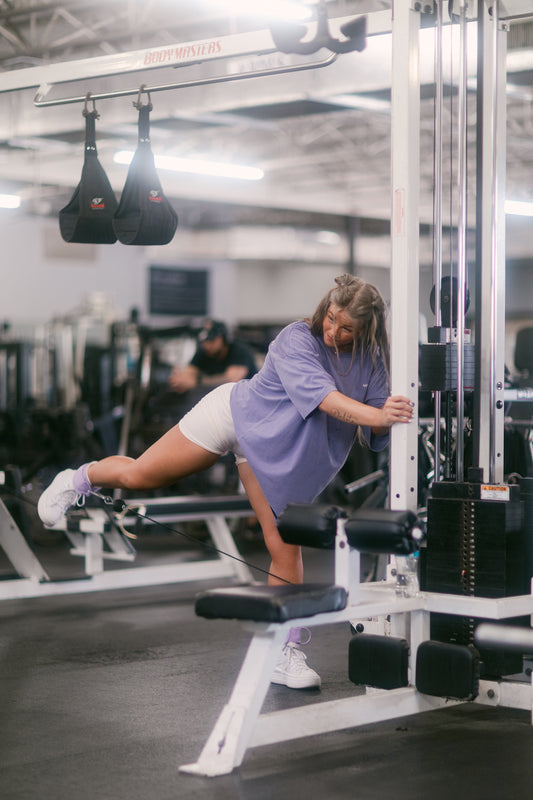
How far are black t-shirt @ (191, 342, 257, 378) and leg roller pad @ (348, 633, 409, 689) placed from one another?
4.06m

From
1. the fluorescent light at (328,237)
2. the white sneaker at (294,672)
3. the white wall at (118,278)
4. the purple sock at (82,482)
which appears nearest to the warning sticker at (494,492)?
the white sneaker at (294,672)

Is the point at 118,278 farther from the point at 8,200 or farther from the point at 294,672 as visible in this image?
the point at 294,672

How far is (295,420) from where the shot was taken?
3.21 meters

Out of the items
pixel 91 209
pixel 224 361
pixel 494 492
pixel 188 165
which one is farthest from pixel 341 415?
pixel 188 165

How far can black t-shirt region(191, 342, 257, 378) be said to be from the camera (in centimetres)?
720

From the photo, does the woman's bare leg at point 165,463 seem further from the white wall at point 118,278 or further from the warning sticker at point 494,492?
the white wall at point 118,278

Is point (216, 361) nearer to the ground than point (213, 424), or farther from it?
farther from it

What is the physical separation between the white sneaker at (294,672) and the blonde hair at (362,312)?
1071mm

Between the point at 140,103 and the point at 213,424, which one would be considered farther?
the point at 140,103

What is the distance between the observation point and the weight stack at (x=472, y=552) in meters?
3.13

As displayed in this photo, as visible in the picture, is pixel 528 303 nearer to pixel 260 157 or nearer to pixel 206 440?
pixel 260 157

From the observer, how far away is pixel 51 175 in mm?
12984

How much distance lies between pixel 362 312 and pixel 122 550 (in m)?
2.85

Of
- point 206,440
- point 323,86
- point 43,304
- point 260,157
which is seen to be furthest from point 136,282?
point 206,440
